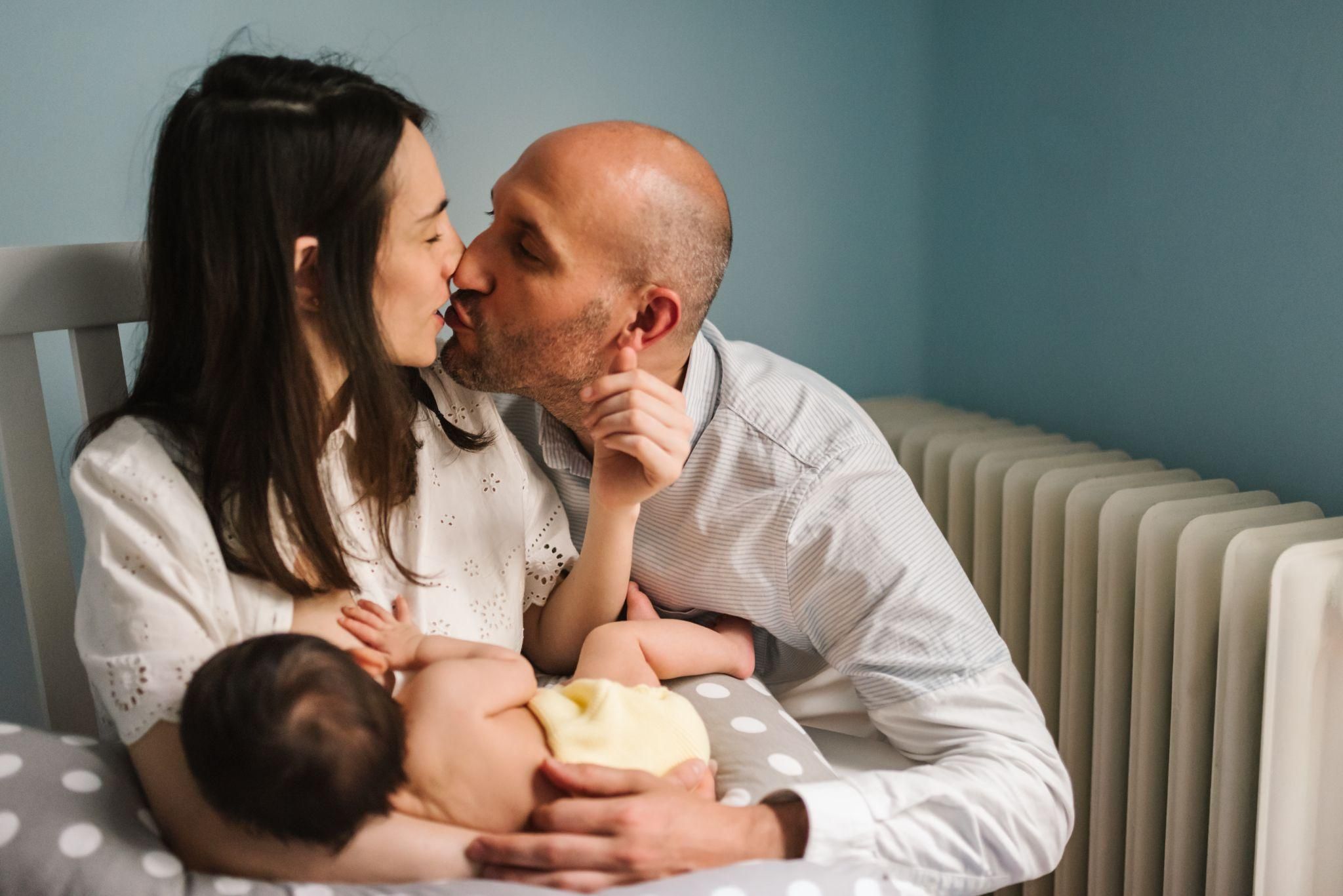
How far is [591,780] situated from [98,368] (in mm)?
686

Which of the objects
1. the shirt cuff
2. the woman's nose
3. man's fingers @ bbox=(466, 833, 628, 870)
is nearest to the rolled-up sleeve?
the shirt cuff

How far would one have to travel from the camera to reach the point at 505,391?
1354 millimetres

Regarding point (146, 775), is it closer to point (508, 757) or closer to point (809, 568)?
point (508, 757)

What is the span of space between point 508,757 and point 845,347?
1.27 metres

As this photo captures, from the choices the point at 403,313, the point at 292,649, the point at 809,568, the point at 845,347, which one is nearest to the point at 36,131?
the point at 403,313

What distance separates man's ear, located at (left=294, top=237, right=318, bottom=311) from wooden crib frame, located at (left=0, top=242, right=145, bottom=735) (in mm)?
248

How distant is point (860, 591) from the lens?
4.26ft

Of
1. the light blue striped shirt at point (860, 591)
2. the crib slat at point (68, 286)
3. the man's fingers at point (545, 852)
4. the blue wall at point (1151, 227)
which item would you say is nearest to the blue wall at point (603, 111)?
A: the blue wall at point (1151, 227)

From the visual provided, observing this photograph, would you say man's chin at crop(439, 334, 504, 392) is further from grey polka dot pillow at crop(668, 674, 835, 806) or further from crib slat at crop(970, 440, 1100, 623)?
crib slat at crop(970, 440, 1100, 623)

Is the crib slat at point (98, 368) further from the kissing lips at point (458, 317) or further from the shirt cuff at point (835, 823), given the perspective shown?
the shirt cuff at point (835, 823)

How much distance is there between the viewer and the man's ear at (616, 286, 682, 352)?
1.32 m

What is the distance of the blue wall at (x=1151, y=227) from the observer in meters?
1.49

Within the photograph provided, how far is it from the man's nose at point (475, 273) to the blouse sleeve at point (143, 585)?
37 centimetres

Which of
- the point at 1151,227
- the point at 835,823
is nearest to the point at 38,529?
the point at 835,823
